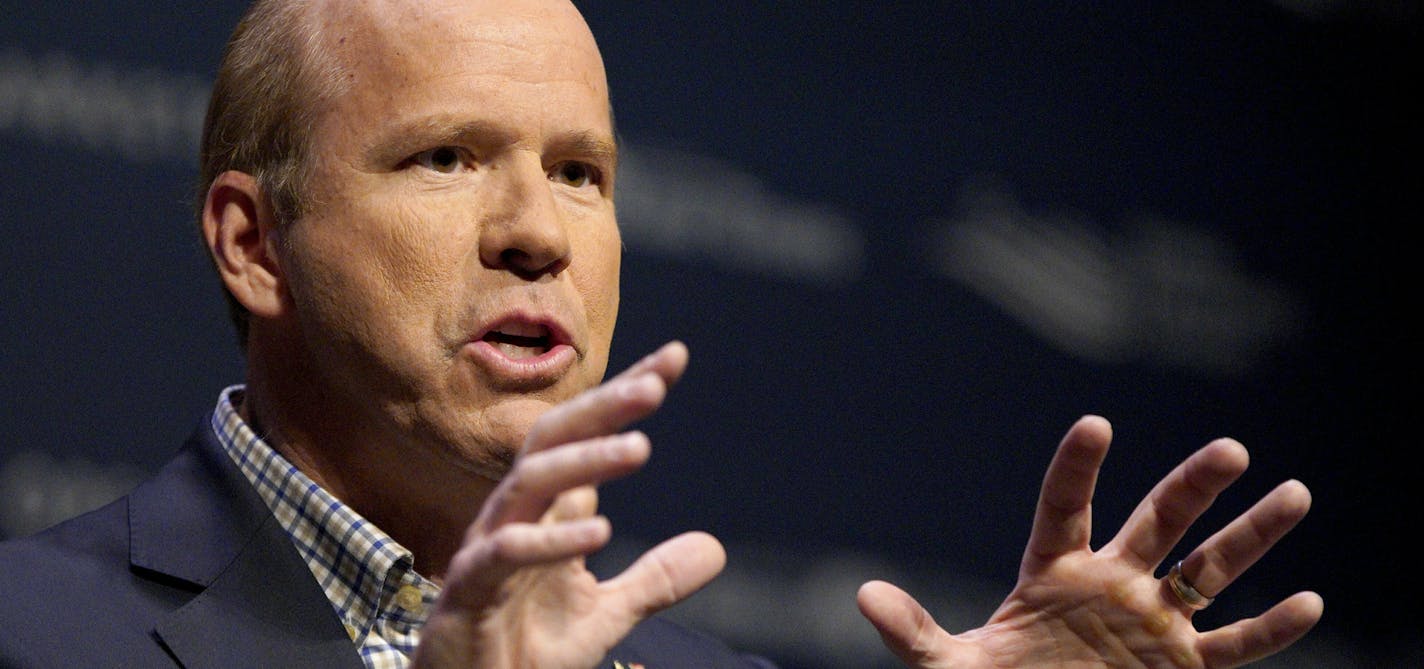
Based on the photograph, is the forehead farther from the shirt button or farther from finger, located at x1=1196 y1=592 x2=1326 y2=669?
finger, located at x1=1196 y1=592 x2=1326 y2=669

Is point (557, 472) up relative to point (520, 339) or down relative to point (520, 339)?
down

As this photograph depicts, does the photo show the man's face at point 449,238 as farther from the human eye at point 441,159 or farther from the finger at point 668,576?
the finger at point 668,576

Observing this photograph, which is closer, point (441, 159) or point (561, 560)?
point (561, 560)

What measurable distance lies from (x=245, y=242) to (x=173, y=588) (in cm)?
41

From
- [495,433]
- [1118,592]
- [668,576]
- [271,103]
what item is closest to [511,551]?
[668,576]

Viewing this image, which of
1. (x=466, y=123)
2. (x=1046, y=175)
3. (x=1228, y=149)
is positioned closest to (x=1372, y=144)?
(x=1228, y=149)

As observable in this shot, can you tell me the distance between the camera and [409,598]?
1678mm

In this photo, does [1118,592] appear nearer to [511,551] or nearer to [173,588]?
[511,551]

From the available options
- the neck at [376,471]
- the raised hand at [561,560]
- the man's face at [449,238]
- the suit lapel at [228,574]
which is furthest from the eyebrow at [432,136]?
the raised hand at [561,560]

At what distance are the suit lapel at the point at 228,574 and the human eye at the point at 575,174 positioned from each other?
0.49 metres

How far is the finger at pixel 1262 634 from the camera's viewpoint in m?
1.53

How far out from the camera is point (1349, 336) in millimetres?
2963

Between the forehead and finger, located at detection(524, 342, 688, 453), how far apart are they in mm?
615

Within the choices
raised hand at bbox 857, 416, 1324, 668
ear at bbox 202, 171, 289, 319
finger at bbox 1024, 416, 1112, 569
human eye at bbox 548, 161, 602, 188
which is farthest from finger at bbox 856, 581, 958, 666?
ear at bbox 202, 171, 289, 319
